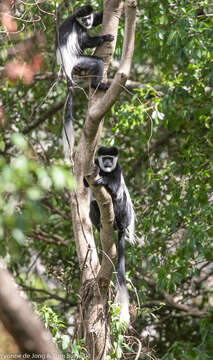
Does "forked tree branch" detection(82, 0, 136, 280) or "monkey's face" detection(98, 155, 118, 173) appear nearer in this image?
"forked tree branch" detection(82, 0, 136, 280)

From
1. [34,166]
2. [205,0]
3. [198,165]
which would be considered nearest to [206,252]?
[198,165]

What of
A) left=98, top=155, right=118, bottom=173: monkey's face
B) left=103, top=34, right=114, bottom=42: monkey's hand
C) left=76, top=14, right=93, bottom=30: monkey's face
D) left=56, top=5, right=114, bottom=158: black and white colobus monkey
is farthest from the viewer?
left=76, top=14, right=93, bottom=30: monkey's face

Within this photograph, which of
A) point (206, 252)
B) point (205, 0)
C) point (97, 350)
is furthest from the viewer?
point (205, 0)

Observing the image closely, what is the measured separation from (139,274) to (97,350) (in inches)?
55.6

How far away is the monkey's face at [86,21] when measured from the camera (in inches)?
145

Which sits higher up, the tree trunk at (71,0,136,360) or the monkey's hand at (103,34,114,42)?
the monkey's hand at (103,34,114,42)

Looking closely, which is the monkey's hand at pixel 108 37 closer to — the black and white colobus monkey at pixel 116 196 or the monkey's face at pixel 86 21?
the black and white colobus monkey at pixel 116 196

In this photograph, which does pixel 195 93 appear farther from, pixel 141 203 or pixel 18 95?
pixel 18 95

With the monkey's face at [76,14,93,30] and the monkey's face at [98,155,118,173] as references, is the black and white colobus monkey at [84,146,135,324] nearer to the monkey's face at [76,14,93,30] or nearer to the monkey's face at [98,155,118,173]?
the monkey's face at [98,155,118,173]

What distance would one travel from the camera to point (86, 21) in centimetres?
370

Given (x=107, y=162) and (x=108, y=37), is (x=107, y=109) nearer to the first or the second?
(x=108, y=37)

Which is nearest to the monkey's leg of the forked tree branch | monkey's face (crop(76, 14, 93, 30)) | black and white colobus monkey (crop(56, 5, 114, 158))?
black and white colobus monkey (crop(56, 5, 114, 158))

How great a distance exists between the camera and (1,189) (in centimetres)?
87

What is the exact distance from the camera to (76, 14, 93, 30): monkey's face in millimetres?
3680
